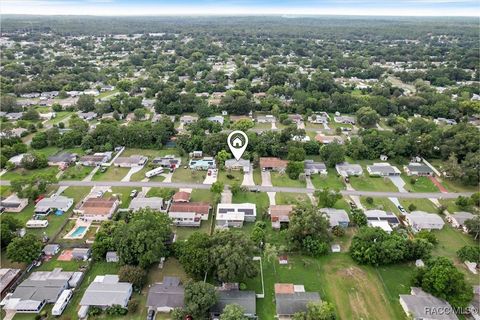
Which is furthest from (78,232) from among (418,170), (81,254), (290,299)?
(418,170)

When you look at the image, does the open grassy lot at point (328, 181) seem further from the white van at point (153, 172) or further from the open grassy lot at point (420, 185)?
the white van at point (153, 172)

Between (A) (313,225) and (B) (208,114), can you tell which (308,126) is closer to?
(B) (208,114)

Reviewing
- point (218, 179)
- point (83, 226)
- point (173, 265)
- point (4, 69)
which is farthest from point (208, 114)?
point (4, 69)

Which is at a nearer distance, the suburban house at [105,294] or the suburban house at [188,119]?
the suburban house at [105,294]

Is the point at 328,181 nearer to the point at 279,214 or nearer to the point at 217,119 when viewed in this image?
the point at 279,214

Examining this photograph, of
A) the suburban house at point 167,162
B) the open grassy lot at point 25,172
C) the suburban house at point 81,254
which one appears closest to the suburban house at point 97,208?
the suburban house at point 81,254

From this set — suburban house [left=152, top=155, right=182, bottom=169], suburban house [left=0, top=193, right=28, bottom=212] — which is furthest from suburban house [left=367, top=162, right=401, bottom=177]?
suburban house [left=0, top=193, right=28, bottom=212]
